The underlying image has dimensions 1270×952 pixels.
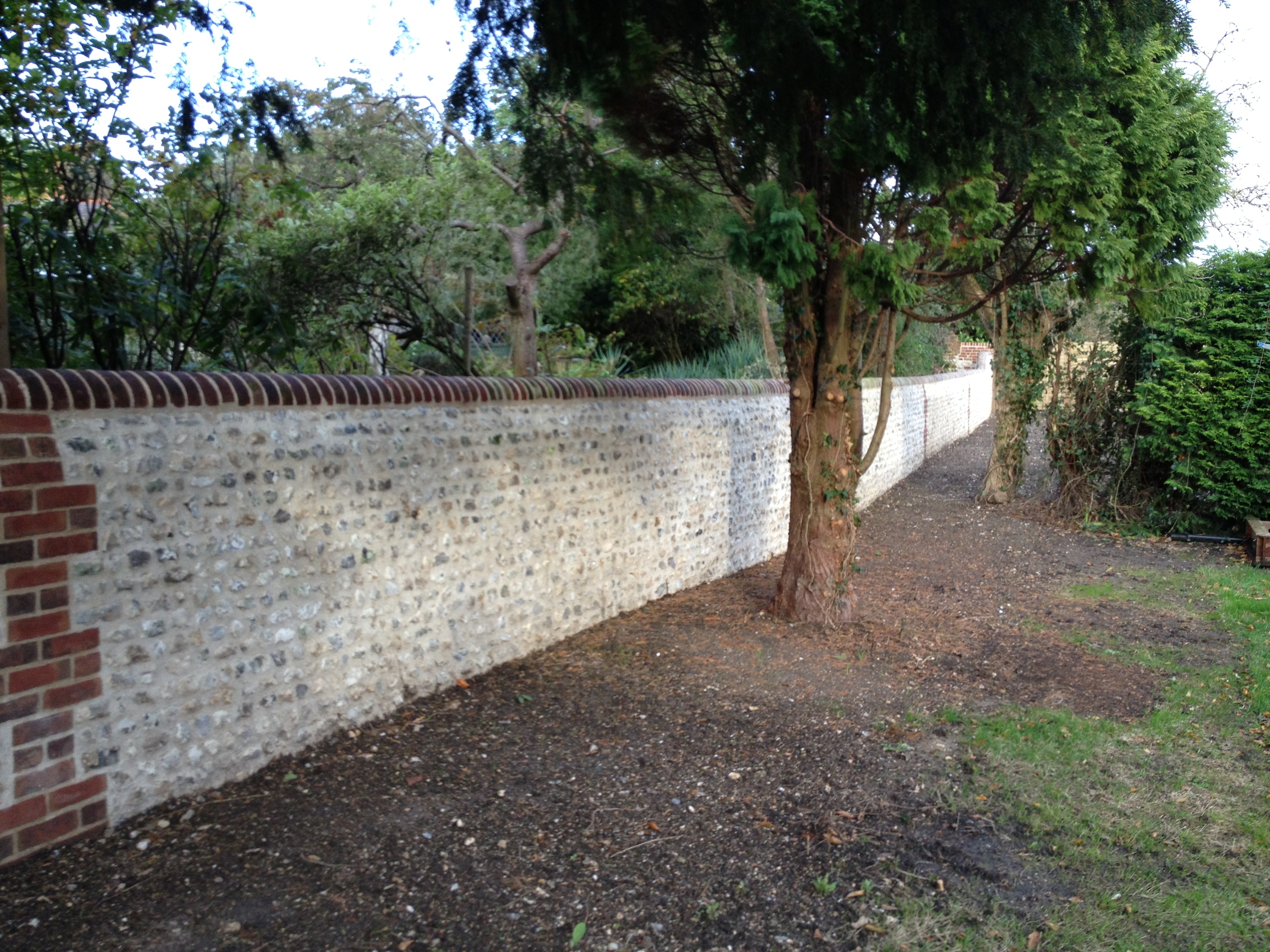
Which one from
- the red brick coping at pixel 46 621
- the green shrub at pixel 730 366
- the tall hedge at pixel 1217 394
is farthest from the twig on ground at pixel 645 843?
the tall hedge at pixel 1217 394

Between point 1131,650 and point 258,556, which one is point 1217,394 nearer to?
point 1131,650

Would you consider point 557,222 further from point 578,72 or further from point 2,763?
point 2,763

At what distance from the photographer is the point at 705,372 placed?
36.8 ft

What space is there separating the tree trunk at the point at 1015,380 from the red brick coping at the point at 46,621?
1078cm

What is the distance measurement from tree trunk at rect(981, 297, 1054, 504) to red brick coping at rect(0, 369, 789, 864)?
35.4 feet

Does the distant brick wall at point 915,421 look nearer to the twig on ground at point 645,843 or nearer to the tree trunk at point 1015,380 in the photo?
the tree trunk at point 1015,380

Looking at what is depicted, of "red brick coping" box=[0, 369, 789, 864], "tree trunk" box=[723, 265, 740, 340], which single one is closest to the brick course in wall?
"red brick coping" box=[0, 369, 789, 864]

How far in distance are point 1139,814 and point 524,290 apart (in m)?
7.67

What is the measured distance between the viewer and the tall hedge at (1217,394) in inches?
408

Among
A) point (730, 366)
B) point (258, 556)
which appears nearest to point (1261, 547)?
point (730, 366)

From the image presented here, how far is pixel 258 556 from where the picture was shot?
13.5 ft

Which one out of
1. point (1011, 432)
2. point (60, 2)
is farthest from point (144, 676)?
point (1011, 432)

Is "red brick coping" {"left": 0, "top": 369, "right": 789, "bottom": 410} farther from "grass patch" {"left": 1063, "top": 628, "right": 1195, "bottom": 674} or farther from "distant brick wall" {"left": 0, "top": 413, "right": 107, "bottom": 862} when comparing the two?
"grass patch" {"left": 1063, "top": 628, "right": 1195, "bottom": 674}

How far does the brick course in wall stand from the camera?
3.32 m
